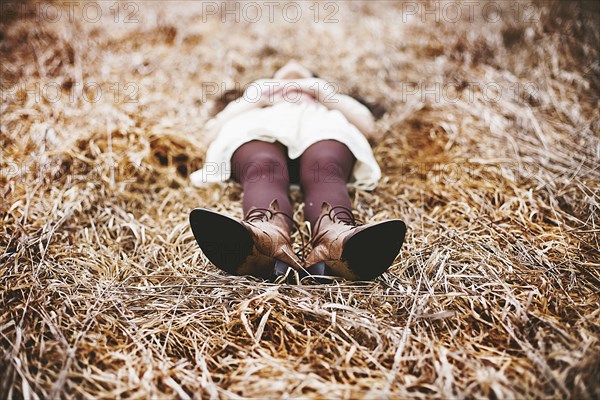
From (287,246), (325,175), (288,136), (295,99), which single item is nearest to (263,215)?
(287,246)

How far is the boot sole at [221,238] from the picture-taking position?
101 centimetres

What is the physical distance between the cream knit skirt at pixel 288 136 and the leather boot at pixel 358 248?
1.32 ft

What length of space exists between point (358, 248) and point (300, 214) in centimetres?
46

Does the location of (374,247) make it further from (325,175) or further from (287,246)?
(325,175)

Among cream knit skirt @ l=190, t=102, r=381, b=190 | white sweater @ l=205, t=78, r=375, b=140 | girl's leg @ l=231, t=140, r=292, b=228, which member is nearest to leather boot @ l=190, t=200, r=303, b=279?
girl's leg @ l=231, t=140, r=292, b=228

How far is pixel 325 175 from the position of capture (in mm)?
1359

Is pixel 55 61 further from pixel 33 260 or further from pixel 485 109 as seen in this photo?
pixel 485 109

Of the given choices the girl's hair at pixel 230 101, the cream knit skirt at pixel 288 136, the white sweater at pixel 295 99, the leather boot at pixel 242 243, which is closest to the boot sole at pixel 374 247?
the leather boot at pixel 242 243

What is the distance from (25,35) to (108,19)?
508 millimetres

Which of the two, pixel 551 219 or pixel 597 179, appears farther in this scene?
pixel 597 179

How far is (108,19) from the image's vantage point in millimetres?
2836

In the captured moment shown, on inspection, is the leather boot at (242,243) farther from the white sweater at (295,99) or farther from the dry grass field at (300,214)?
the white sweater at (295,99)

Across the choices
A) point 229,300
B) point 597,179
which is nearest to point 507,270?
point 597,179

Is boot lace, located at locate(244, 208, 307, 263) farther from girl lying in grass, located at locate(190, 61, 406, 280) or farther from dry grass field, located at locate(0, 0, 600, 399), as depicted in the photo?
dry grass field, located at locate(0, 0, 600, 399)
